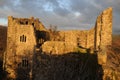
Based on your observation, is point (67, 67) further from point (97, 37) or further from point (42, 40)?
point (42, 40)

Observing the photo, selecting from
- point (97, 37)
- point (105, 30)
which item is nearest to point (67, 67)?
point (97, 37)

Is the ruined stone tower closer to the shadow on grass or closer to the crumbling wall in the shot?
the shadow on grass

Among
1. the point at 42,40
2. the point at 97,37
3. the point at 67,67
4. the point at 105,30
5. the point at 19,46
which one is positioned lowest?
the point at 67,67

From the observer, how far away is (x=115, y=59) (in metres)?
36.7

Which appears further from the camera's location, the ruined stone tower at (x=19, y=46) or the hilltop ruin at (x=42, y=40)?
the ruined stone tower at (x=19, y=46)

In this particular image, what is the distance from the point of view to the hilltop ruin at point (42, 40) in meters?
39.7

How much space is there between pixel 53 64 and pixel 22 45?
5.49 metres

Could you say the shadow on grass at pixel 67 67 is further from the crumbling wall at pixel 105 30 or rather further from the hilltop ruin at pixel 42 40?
the crumbling wall at pixel 105 30

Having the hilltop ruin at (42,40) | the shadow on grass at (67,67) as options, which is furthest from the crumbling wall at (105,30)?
the shadow on grass at (67,67)

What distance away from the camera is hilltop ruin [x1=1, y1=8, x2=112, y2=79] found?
39.7 meters

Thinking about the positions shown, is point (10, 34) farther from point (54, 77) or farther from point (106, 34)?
point (106, 34)

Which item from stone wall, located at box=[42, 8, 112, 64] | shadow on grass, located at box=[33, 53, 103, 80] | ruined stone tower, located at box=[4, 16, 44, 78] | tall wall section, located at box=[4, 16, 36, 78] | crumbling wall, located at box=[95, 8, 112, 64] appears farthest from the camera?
tall wall section, located at box=[4, 16, 36, 78]

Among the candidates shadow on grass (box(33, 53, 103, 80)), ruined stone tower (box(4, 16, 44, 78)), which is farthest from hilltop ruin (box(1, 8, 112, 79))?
shadow on grass (box(33, 53, 103, 80))

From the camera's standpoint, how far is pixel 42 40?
1769 inches
